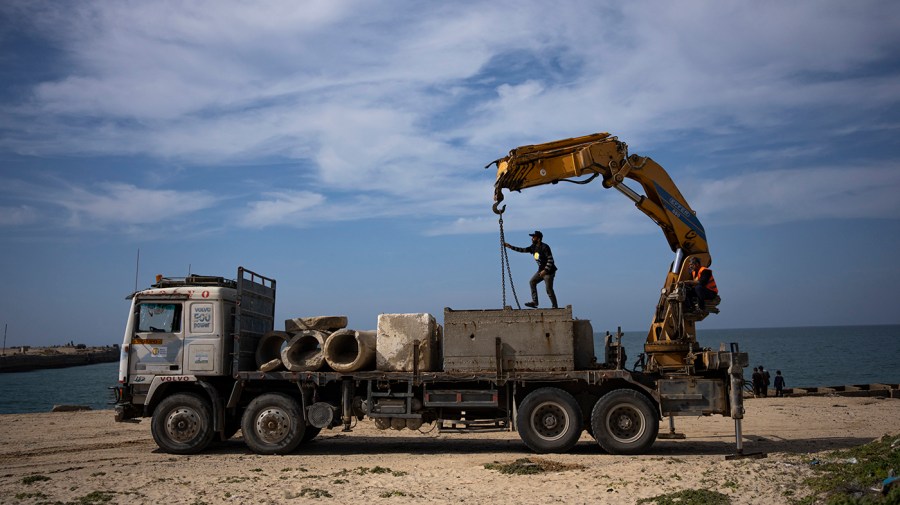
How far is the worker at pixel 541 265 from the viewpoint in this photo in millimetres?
15547

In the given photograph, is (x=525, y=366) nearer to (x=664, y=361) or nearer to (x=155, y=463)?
(x=664, y=361)

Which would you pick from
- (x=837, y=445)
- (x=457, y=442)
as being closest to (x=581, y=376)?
(x=457, y=442)

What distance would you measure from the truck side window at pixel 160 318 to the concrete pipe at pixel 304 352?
2.38m

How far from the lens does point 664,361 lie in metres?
14.9

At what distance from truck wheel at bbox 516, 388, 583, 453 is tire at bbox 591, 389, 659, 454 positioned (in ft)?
1.34

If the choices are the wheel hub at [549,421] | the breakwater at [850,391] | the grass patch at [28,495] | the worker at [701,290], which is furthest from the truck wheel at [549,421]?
the breakwater at [850,391]

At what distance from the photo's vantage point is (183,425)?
49.1 feet

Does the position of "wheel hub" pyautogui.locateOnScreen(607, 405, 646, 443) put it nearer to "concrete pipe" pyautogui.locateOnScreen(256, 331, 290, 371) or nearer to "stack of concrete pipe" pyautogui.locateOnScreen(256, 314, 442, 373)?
"stack of concrete pipe" pyautogui.locateOnScreen(256, 314, 442, 373)

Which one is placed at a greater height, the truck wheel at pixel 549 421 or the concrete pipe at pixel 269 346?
the concrete pipe at pixel 269 346

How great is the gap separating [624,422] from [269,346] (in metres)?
7.54

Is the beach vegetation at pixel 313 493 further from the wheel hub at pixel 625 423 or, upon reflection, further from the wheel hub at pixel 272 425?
the wheel hub at pixel 625 423

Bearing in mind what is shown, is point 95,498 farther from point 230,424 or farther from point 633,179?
point 633,179

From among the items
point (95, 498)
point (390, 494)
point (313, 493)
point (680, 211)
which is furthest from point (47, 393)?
point (680, 211)

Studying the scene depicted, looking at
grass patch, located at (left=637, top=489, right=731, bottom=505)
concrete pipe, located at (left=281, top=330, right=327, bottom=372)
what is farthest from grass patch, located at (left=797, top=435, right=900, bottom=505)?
concrete pipe, located at (left=281, top=330, right=327, bottom=372)
